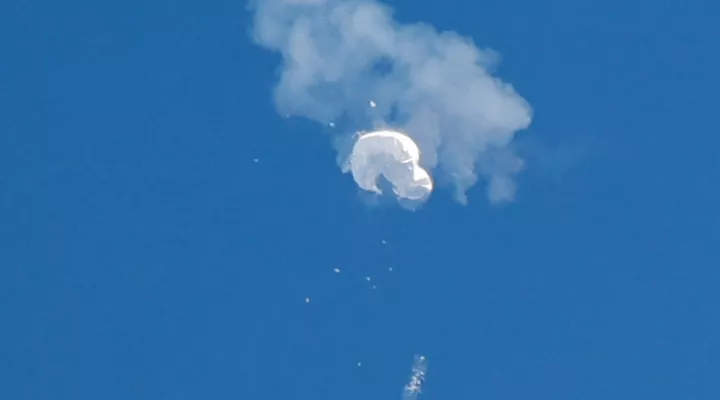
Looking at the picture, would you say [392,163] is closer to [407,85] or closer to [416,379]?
[407,85]

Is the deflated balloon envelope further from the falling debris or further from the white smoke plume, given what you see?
the falling debris

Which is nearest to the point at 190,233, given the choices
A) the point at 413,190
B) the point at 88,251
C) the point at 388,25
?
the point at 88,251

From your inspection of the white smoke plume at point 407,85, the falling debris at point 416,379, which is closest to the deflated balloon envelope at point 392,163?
the white smoke plume at point 407,85

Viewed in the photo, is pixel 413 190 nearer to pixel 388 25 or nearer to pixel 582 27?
pixel 388 25

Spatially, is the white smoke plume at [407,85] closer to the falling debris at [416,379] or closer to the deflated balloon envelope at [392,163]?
the deflated balloon envelope at [392,163]

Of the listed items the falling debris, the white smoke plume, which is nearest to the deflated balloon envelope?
the white smoke plume

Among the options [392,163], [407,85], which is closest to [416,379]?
[392,163]
